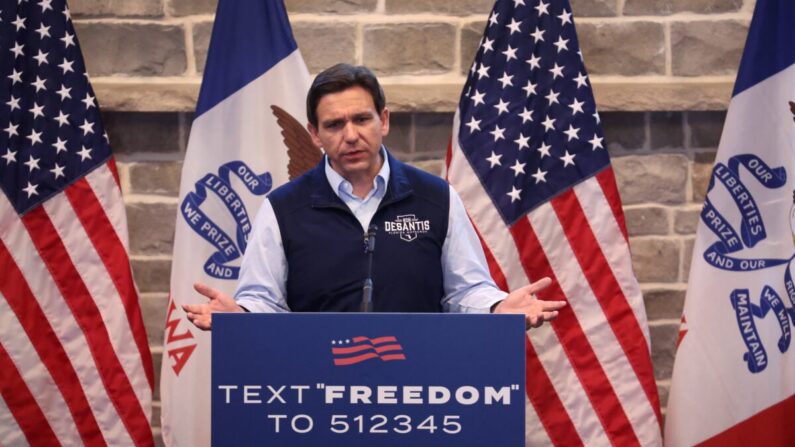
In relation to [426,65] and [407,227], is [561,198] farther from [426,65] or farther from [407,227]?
[407,227]

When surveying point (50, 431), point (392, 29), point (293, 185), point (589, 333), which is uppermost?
point (392, 29)

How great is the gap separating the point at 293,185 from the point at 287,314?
0.65m

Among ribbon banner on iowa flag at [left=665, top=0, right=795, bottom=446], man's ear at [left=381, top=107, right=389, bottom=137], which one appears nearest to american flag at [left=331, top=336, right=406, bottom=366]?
man's ear at [left=381, top=107, right=389, bottom=137]

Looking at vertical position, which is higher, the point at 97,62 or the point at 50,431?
the point at 97,62

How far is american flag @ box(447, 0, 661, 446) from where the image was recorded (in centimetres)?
337

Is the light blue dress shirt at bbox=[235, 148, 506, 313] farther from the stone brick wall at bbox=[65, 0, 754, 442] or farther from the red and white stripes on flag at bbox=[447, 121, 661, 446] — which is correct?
the stone brick wall at bbox=[65, 0, 754, 442]

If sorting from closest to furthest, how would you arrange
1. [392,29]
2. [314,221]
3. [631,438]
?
1. [314,221]
2. [631,438]
3. [392,29]

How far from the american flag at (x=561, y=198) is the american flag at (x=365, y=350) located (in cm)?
153

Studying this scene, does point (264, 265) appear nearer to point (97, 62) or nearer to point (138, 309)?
point (138, 309)

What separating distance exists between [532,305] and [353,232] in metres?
0.48

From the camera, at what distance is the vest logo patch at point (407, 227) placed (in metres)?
2.39

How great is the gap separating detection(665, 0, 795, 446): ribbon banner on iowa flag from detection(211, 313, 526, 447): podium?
66.3 inches

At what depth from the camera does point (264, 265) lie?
2414mm

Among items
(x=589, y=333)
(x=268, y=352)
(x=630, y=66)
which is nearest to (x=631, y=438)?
(x=589, y=333)
